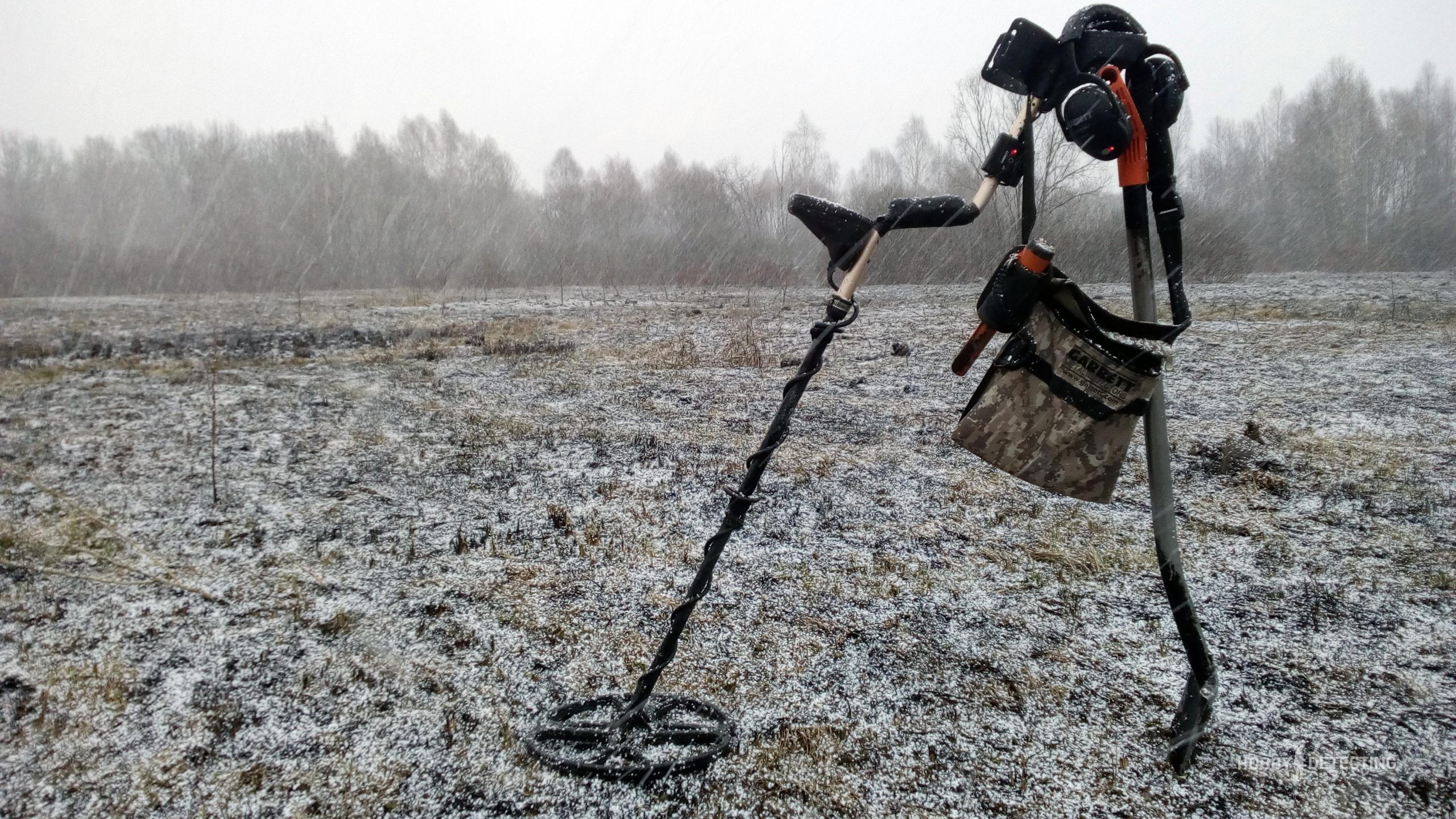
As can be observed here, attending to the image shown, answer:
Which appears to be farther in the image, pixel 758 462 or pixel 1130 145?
pixel 758 462

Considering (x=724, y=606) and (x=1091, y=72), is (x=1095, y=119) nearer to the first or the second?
(x=1091, y=72)

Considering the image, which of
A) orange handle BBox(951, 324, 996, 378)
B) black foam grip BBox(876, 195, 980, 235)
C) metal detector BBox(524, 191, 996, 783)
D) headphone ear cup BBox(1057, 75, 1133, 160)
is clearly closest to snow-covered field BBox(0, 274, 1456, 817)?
metal detector BBox(524, 191, 996, 783)

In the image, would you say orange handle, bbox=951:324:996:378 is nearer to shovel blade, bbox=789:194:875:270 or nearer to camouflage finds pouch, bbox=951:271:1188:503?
camouflage finds pouch, bbox=951:271:1188:503

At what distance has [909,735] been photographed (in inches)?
79.0

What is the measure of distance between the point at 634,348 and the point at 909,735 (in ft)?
24.6

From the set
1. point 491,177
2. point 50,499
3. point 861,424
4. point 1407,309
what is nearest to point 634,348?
point 861,424

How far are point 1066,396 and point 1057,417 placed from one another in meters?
0.05

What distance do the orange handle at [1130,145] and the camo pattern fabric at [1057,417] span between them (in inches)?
11.7

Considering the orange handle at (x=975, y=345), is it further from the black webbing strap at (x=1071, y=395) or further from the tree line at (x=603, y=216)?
the tree line at (x=603, y=216)

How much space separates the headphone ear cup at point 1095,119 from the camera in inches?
54.4

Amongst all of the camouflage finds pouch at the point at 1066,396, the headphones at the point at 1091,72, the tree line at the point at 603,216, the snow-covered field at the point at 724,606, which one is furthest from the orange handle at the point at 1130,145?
the tree line at the point at 603,216

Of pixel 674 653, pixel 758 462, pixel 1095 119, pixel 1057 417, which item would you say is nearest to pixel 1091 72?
pixel 1095 119

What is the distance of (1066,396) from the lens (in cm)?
156

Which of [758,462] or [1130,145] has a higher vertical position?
[1130,145]
